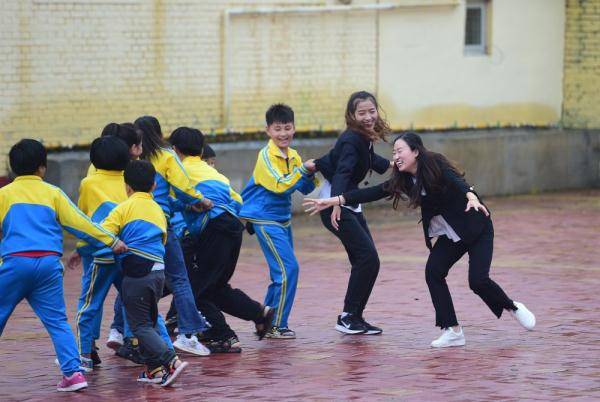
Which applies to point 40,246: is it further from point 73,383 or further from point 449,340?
point 449,340

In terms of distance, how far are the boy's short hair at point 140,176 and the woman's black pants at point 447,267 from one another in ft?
7.32

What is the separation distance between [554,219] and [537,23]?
4.38m

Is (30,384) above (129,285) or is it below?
below

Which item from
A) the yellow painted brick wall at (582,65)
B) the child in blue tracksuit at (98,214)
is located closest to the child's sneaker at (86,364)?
the child in blue tracksuit at (98,214)

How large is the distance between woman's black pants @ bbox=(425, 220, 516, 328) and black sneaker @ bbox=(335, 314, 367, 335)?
709 millimetres

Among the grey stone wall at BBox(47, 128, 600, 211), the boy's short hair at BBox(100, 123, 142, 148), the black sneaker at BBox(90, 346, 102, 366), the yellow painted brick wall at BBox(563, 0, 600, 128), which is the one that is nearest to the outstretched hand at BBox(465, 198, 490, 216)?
the boy's short hair at BBox(100, 123, 142, 148)

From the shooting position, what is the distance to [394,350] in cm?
906

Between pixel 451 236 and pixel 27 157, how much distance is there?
304 cm

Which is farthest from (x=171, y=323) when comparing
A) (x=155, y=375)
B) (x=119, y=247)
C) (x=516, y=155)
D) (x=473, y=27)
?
(x=473, y=27)

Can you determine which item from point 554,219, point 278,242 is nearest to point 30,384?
point 278,242

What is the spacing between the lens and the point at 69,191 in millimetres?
15266

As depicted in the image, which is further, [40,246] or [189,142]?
[189,142]

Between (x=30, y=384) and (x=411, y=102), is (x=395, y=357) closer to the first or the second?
(x=30, y=384)

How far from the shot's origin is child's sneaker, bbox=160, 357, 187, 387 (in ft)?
26.0
